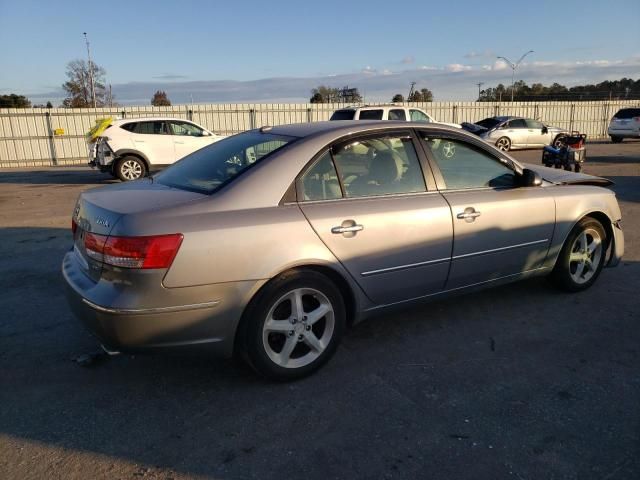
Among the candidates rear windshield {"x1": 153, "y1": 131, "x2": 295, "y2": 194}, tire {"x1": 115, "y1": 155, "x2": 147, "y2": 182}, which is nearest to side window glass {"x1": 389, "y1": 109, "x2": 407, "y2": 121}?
tire {"x1": 115, "y1": 155, "x2": 147, "y2": 182}

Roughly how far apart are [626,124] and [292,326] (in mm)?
27215

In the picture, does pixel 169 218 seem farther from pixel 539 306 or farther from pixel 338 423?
pixel 539 306

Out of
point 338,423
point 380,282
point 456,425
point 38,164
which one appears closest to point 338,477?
point 338,423

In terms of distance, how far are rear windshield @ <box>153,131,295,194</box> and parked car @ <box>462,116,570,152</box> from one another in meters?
17.9

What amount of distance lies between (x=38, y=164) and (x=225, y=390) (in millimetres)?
21129

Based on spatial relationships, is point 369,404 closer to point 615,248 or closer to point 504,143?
point 615,248

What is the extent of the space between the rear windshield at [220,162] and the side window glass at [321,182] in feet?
0.90

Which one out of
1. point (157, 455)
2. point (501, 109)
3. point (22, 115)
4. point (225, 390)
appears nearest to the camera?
point (157, 455)

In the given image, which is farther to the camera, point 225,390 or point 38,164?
point 38,164

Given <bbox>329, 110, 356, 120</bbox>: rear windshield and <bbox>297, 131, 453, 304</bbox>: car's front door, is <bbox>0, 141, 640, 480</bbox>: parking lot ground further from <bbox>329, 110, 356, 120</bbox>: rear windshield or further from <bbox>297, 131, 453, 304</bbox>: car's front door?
<bbox>329, 110, 356, 120</bbox>: rear windshield

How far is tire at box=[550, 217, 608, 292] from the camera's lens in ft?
14.9

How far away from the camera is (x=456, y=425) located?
278 cm

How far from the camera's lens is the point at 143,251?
8.83 feet

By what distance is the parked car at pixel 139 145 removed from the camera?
12.9m
